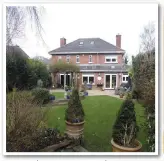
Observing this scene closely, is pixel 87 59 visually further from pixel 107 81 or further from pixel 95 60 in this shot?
pixel 107 81

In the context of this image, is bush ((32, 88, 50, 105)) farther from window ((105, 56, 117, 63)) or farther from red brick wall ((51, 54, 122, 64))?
window ((105, 56, 117, 63))

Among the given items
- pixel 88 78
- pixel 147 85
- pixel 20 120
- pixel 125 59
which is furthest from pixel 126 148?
pixel 20 120

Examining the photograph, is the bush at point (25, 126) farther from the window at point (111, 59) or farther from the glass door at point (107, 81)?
the window at point (111, 59)

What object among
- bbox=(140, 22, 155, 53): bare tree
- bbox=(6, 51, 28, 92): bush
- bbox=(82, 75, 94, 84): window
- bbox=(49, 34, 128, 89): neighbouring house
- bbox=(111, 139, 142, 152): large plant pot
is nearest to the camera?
bbox=(111, 139, 142, 152): large plant pot

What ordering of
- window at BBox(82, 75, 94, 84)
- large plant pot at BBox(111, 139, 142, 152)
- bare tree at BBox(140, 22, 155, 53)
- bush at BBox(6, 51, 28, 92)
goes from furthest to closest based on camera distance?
window at BBox(82, 75, 94, 84) → bush at BBox(6, 51, 28, 92) → bare tree at BBox(140, 22, 155, 53) → large plant pot at BBox(111, 139, 142, 152)

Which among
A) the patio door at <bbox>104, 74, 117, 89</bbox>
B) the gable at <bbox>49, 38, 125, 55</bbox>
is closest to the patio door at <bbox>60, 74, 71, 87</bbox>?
the gable at <bbox>49, 38, 125, 55</bbox>
